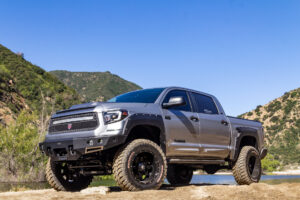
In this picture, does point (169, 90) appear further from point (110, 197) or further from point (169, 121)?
point (110, 197)

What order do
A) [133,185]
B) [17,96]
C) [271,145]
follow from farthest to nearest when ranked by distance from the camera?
1. [271,145]
2. [17,96]
3. [133,185]

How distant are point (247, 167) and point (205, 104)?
1851 mm

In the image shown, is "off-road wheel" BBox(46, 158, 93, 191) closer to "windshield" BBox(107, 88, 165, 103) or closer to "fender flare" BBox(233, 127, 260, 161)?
"windshield" BBox(107, 88, 165, 103)

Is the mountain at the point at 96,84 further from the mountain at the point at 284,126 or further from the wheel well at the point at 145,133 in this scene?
the wheel well at the point at 145,133

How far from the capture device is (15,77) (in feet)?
186

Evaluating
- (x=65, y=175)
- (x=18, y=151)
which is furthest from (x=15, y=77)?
(x=65, y=175)

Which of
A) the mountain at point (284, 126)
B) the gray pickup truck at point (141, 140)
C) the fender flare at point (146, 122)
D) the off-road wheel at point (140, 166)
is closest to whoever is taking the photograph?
the off-road wheel at point (140, 166)

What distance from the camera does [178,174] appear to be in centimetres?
1086

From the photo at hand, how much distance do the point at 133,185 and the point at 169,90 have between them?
241 centimetres

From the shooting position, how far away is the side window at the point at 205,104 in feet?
28.5

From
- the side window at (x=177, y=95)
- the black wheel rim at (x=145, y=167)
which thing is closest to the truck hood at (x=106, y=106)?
the black wheel rim at (x=145, y=167)

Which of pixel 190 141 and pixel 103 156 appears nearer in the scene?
pixel 103 156

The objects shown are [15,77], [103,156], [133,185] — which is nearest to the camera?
[133,185]

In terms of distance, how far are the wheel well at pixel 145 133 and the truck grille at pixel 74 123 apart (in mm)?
811
